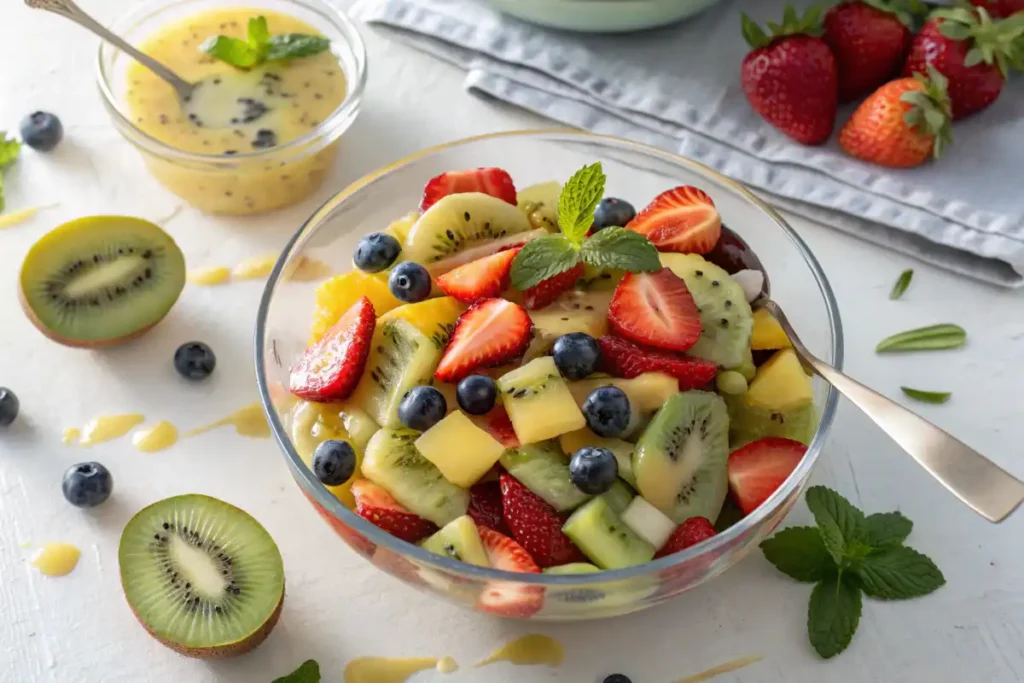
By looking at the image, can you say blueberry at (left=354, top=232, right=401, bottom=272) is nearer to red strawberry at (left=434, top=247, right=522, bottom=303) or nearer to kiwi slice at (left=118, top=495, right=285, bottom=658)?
red strawberry at (left=434, top=247, right=522, bottom=303)

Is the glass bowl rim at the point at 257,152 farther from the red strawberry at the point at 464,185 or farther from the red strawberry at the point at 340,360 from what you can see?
the red strawberry at the point at 340,360

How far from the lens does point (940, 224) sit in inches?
84.3

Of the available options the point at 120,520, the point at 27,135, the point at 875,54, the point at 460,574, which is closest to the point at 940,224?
the point at 875,54

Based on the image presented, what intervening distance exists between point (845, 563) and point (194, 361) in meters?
1.19

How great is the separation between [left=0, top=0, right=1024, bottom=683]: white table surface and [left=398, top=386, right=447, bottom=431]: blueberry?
1.13 ft

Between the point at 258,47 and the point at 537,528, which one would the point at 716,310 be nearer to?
the point at 537,528

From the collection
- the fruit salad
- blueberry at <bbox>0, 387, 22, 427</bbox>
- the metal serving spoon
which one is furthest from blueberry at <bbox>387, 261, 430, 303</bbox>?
blueberry at <bbox>0, 387, 22, 427</bbox>

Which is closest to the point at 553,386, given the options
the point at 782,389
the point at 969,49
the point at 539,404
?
the point at 539,404

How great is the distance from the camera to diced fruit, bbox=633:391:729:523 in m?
1.47

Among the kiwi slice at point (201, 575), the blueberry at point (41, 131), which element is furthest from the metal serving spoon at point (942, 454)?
the blueberry at point (41, 131)

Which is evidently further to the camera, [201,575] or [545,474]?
[201,575]

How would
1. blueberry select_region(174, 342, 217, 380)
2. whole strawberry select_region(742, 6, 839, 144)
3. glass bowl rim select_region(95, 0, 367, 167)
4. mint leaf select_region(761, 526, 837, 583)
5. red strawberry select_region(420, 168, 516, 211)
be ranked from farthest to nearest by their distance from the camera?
1. whole strawberry select_region(742, 6, 839, 144)
2. glass bowl rim select_region(95, 0, 367, 167)
3. blueberry select_region(174, 342, 217, 380)
4. red strawberry select_region(420, 168, 516, 211)
5. mint leaf select_region(761, 526, 837, 583)

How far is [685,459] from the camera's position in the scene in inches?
59.0

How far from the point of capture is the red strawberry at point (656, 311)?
1.56 meters
